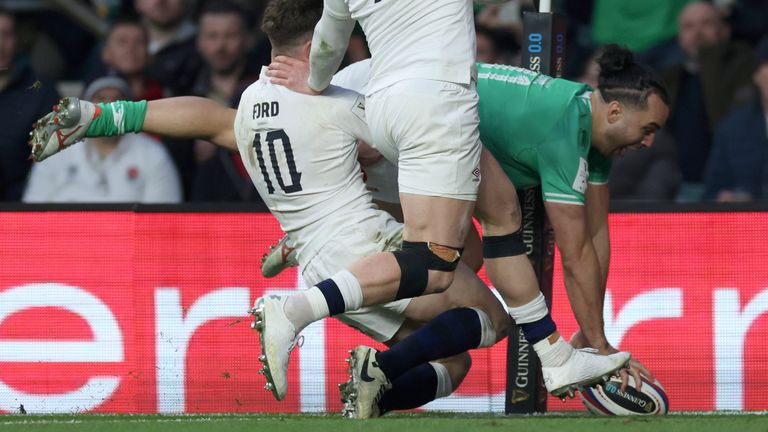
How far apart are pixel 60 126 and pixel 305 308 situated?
1345mm

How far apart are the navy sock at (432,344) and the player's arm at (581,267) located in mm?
488

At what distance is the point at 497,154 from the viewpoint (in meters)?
5.86

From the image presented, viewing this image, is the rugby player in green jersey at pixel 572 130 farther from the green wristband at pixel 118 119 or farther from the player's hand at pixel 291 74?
the green wristband at pixel 118 119

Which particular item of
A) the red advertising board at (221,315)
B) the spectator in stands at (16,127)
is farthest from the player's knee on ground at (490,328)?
the spectator in stands at (16,127)

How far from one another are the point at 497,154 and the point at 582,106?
0.38 m

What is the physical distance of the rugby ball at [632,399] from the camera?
5730 mm

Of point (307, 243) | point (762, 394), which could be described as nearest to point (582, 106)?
point (307, 243)

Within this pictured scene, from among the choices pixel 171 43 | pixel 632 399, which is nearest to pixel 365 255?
pixel 632 399

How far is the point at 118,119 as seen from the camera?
18.7 feet

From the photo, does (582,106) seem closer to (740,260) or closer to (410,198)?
(410,198)

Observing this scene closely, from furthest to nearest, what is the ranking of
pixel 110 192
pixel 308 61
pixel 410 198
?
pixel 110 192, pixel 308 61, pixel 410 198

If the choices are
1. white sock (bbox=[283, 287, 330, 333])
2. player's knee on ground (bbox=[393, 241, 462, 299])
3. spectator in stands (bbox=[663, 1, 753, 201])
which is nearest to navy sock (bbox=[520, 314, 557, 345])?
player's knee on ground (bbox=[393, 241, 462, 299])

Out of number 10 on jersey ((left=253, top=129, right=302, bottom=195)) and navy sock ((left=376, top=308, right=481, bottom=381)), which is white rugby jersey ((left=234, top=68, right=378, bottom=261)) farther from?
navy sock ((left=376, top=308, right=481, bottom=381))

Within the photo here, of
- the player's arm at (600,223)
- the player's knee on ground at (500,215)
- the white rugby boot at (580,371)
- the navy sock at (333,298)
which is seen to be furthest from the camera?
the player's arm at (600,223)
